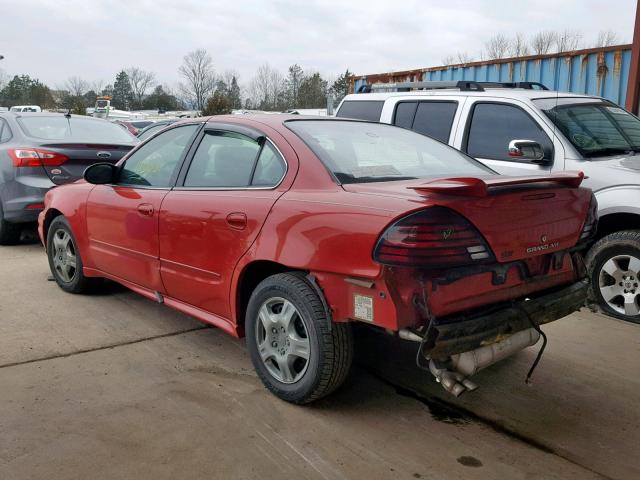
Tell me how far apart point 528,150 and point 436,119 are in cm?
134

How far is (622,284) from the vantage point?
16.2ft

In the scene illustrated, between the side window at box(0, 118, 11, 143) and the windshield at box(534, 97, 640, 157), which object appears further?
the side window at box(0, 118, 11, 143)

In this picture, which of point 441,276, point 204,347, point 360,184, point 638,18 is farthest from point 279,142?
point 638,18

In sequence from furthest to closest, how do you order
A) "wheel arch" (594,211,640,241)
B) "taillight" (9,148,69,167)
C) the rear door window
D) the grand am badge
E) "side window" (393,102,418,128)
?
"taillight" (9,148,69,167), "side window" (393,102,418,128), "wheel arch" (594,211,640,241), the rear door window, the grand am badge

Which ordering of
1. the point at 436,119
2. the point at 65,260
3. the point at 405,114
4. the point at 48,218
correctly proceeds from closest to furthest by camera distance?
the point at 65,260
the point at 48,218
the point at 436,119
the point at 405,114

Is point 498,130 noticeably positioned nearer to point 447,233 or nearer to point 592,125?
point 592,125

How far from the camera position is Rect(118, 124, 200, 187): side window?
423 cm

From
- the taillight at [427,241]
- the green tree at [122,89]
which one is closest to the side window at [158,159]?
the taillight at [427,241]

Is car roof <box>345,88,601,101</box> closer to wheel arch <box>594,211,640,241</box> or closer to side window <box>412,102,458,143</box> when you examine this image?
side window <box>412,102,458,143</box>

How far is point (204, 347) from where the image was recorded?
4184mm

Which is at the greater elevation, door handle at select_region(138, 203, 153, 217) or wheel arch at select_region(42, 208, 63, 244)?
door handle at select_region(138, 203, 153, 217)

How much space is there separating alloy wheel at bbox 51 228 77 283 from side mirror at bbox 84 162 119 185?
0.86 m

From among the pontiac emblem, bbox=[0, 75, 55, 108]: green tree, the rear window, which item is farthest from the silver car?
bbox=[0, 75, 55, 108]: green tree

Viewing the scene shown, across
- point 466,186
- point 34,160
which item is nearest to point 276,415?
point 466,186
